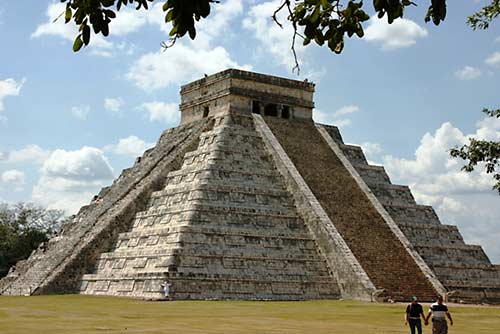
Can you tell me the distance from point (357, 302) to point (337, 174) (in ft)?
27.9

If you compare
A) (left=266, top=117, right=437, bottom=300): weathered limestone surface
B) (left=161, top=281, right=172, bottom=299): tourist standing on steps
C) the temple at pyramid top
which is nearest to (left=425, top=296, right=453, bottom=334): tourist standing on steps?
(left=266, top=117, right=437, bottom=300): weathered limestone surface

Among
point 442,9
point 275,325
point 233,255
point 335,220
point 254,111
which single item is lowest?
point 275,325

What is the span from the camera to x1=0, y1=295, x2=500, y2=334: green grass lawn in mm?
15688

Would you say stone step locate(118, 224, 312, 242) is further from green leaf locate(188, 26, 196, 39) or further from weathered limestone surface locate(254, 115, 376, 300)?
green leaf locate(188, 26, 196, 39)

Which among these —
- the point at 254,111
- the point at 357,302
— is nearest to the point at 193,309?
the point at 357,302

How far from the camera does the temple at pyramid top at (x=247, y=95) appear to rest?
33562 mm

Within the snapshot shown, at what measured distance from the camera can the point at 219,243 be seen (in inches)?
1024

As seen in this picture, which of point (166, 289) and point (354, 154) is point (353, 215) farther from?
point (166, 289)

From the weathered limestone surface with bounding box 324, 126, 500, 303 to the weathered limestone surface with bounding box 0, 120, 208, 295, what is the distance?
8.33 meters

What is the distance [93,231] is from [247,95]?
935cm

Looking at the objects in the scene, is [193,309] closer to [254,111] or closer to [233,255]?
[233,255]

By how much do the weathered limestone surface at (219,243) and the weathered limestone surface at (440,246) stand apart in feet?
16.6

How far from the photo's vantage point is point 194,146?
32.6 meters

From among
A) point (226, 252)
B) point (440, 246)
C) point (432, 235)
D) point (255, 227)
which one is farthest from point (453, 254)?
point (226, 252)
